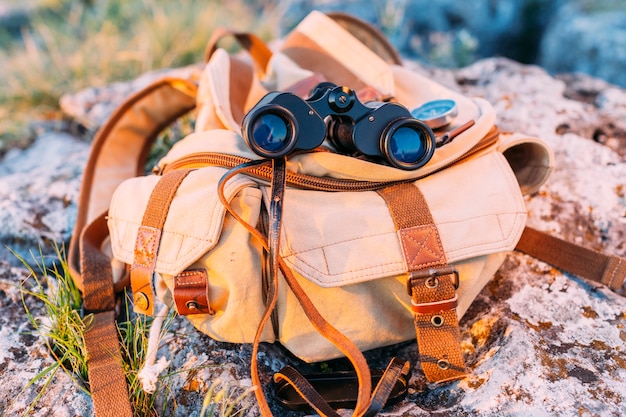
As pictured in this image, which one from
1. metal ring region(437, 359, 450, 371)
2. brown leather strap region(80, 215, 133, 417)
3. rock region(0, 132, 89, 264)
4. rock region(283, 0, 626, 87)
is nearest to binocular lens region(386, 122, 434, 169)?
metal ring region(437, 359, 450, 371)

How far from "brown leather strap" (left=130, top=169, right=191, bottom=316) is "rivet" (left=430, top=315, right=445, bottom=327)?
0.97 meters

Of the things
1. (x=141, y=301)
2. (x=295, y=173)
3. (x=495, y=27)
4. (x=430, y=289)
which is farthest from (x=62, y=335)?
(x=495, y=27)

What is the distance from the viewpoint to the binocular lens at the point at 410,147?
5.82 ft

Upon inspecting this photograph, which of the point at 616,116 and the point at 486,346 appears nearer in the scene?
the point at 486,346

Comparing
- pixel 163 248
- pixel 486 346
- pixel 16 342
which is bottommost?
pixel 16 342

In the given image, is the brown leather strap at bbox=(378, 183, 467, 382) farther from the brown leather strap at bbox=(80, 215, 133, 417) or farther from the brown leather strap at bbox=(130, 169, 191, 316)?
the brown leather strap at bbox=(80, 215, 133, 417)

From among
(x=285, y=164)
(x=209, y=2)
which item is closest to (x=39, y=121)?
(x=285, y=164)

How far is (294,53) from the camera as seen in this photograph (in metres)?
2.67

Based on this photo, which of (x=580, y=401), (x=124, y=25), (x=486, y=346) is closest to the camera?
(x=580, y=401)

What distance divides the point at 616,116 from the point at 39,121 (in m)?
3.93

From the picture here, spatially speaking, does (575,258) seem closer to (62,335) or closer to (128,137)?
(62,335)

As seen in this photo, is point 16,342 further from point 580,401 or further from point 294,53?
point 580,401

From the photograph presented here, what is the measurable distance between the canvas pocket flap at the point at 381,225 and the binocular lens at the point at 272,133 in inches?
9.2

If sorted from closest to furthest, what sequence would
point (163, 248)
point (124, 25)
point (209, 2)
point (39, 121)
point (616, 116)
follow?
point (163, 248) → point (616, 116) → point (39, 121) → point (124, 25) → point (209, 2)
